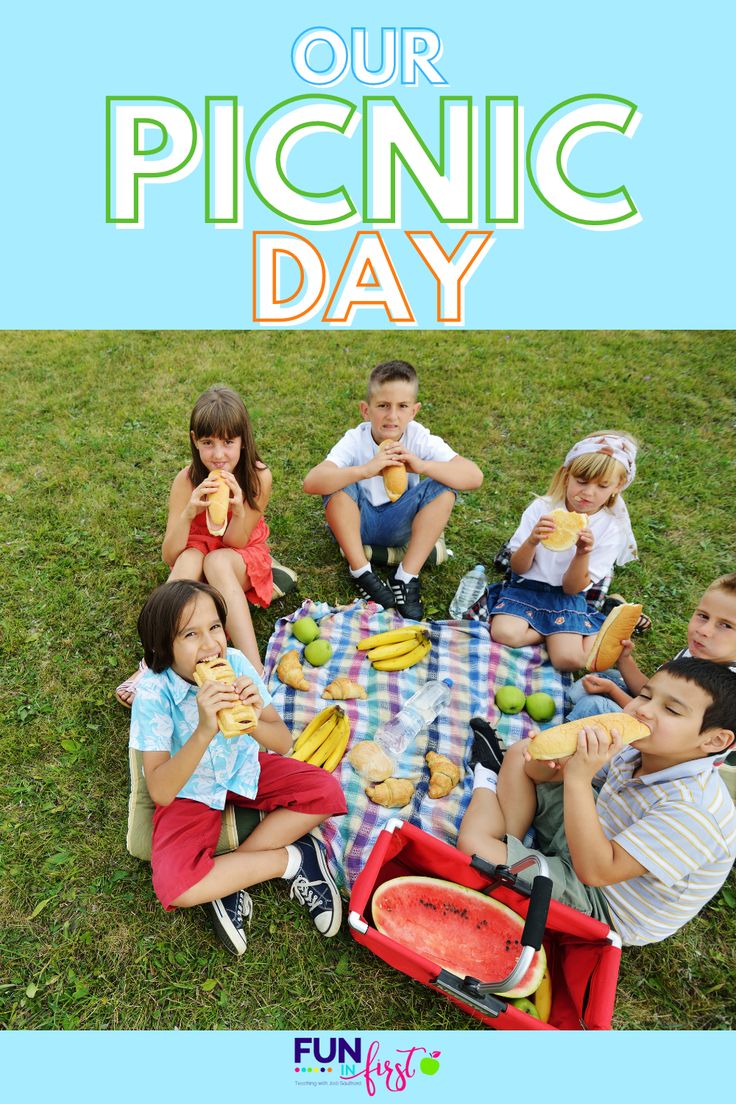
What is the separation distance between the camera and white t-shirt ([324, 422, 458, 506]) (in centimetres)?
453

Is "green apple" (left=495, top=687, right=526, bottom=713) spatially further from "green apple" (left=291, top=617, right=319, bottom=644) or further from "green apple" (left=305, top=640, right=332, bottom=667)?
"green apple" (left=291, top=617, right=319, bottom=644)

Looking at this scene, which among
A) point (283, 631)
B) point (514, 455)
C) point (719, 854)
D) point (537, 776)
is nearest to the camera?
point (719, 854)

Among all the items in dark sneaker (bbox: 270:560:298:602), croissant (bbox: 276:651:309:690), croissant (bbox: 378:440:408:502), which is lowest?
croissant (bbox: 276:651:309:690)

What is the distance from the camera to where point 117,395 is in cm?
643

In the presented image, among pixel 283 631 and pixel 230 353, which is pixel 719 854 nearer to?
pixel 283 631

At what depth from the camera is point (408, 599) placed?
4.62m

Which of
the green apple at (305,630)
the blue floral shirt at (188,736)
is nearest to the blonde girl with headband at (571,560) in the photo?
the green apple at (305,630)

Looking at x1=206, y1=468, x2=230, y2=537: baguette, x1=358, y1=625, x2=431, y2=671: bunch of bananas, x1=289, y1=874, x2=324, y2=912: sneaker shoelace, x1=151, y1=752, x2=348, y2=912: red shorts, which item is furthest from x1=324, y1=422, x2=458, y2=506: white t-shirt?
x1=289, y1=874, x2=324, y2=912: sneaker shoelace

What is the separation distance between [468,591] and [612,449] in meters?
1.29

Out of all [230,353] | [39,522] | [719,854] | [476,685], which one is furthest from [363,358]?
[719,854]

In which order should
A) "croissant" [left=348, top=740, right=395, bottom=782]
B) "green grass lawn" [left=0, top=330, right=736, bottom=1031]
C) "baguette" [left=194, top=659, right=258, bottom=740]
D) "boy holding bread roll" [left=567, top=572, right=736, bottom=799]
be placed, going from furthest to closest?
"croissant" [left=348, top=740, right=395, bottom=782] < "boy holding bread roll" [left=567, top=572, right=736, bottom=799] < "green grass lawn" [left=0, top=330, right=736, bottom=1031] < "baguette" [left=194, top=659, right=258, bottom=740]

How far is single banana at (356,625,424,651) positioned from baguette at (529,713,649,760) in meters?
1.49

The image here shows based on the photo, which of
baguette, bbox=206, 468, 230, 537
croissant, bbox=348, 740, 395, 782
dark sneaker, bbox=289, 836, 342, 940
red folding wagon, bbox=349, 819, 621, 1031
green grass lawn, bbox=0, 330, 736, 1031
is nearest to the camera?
red folding wagon, bbox=349, 819, 621, 1031

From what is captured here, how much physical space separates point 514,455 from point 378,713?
9.36ft
